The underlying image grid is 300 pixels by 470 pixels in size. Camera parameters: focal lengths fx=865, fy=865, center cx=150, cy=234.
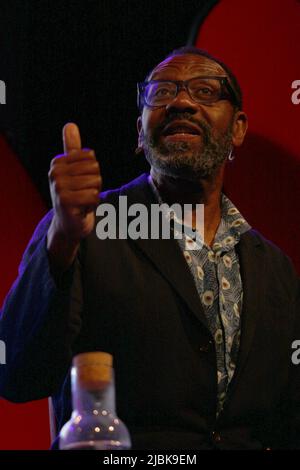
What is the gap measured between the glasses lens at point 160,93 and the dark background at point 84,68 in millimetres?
538

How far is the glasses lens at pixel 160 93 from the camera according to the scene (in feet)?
7.76

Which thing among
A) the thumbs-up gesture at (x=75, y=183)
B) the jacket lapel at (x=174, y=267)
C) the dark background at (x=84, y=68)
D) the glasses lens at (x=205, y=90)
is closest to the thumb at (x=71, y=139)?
the thumbs-up gesture at (x=75, y=183)

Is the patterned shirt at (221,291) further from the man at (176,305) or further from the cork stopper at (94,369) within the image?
the cork stopper at (94,369)

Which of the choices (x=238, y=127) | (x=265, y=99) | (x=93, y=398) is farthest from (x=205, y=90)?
(x=93, y=398)

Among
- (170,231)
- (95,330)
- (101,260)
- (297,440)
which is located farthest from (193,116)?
(297,440)

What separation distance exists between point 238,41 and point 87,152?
1592 mm

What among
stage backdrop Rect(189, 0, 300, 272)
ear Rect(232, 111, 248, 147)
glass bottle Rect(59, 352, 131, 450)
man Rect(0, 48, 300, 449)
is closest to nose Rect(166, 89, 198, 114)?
man Rect(0, 48, 300, 449)

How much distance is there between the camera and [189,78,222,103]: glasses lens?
2.37 m

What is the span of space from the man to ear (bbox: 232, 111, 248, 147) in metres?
0.04

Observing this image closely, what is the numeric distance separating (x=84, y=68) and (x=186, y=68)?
1.88ft

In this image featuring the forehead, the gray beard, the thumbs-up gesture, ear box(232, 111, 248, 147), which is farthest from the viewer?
ear box(232, 111, 248, 147)

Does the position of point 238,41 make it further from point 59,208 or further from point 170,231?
point 59,208

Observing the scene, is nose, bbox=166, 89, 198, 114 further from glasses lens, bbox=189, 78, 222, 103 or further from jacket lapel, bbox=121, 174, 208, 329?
jacket lapel, bbox=121, 174, 208, 329

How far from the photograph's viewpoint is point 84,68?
2.88 meters
